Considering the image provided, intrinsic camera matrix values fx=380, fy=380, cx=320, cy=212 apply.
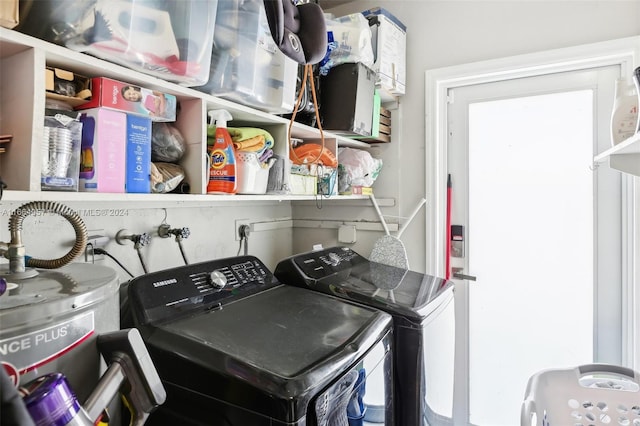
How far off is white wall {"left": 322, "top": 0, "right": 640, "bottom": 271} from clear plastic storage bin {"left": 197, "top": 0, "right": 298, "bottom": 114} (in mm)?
1067

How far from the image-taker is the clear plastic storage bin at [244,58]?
117cm

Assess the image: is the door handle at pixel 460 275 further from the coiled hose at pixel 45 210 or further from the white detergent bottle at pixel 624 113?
the coiled hose at pixel 45 210

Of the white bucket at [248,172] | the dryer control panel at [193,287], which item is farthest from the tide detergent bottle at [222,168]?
the dryer control panel at [193,287]

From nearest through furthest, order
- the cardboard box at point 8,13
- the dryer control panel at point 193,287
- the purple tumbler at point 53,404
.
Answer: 1. the purple tumbler at point 53,404
2. the cardboard box at point 8,13
3. the dryer control panel at point 193,287

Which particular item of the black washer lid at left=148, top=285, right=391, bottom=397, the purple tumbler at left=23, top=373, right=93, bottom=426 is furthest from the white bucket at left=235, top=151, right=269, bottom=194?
the purple tumbler at left=23, top=373, right=93, bottom=426

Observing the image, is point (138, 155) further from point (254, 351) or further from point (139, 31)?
point (254, 351)

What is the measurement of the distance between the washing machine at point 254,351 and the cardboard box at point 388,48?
3.99ft

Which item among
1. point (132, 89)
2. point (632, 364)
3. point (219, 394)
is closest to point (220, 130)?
point (132, 89)

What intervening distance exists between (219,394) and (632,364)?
1.88 metres

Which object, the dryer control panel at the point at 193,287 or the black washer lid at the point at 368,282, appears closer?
the dryer control panel at the point at 193,287

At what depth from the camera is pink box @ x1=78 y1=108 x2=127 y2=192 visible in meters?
0.92

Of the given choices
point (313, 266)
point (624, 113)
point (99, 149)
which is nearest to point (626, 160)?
point (624, 113)

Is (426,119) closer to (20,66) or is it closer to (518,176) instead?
(518,176)

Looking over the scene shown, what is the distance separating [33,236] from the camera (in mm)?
1161
